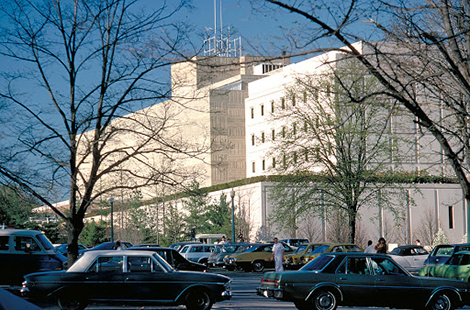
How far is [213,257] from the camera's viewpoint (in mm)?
41906

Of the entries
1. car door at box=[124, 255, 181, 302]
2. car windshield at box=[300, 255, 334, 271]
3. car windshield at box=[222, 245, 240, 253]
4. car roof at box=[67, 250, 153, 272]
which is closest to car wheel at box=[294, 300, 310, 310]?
car windshield at box=[300, 255, 334, 271]

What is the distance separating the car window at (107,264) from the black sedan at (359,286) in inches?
130

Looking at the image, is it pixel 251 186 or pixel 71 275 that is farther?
pixel 251 186

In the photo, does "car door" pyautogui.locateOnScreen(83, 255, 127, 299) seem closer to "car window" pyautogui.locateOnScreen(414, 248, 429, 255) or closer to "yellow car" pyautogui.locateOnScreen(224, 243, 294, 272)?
"yellow car" pyautogui.locateOnScreen(224, 243, 294, 272)

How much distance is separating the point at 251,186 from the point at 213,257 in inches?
989

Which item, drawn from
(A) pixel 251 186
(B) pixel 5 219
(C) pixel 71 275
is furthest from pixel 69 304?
(B) pixel 5 219

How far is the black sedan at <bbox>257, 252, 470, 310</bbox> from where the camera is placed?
624 inches

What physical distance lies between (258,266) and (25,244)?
18299 millimetres

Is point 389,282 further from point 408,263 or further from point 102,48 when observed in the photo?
point 408,263

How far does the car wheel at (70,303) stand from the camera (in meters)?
15.8

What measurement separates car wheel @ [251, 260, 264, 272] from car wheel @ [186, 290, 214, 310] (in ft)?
76.8

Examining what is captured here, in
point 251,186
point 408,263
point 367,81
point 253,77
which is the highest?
point 253,77

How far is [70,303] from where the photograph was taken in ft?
52.1

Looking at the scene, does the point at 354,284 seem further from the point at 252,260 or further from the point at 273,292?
the point at 252,260
